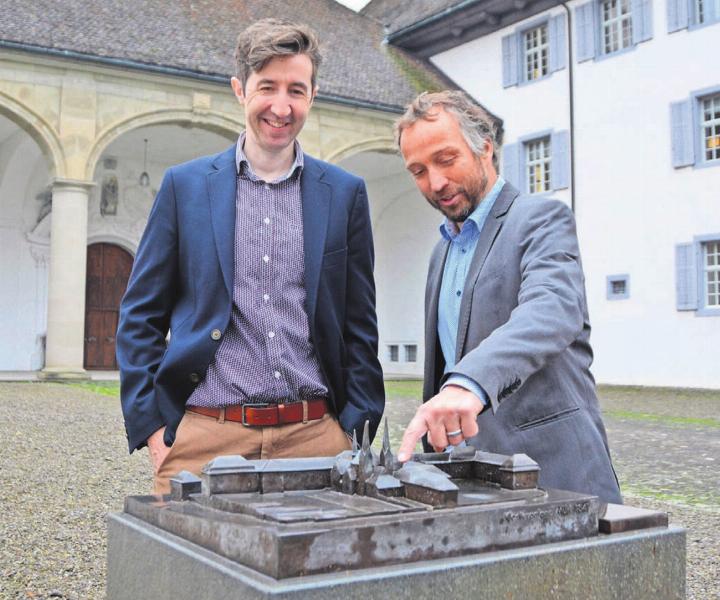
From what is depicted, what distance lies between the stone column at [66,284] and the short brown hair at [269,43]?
46.8ft

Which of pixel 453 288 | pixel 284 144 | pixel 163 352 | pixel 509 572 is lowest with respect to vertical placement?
pixel 509 572

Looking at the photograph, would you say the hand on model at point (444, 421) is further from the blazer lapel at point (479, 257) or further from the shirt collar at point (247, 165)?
the shirt collar at point (247, 165)

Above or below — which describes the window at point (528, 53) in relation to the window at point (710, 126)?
above

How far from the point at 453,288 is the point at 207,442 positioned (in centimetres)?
73

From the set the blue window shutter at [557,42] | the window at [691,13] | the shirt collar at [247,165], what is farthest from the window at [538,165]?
the shirt collar at [247,165]

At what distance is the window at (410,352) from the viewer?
23.2m

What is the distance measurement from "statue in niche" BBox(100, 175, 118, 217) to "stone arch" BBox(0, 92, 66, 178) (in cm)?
455

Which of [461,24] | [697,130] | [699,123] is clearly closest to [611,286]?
[697,130]

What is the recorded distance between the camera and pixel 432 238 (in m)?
22.7

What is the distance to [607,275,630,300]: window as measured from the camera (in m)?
17.5

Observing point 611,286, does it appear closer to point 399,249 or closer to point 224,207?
point 399,249

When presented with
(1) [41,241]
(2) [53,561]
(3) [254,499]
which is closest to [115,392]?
(1) [41,241]

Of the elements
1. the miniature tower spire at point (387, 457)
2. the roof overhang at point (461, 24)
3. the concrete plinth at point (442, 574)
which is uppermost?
the roof overhang at point (461, 24)

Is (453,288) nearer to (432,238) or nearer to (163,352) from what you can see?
(163,352)
